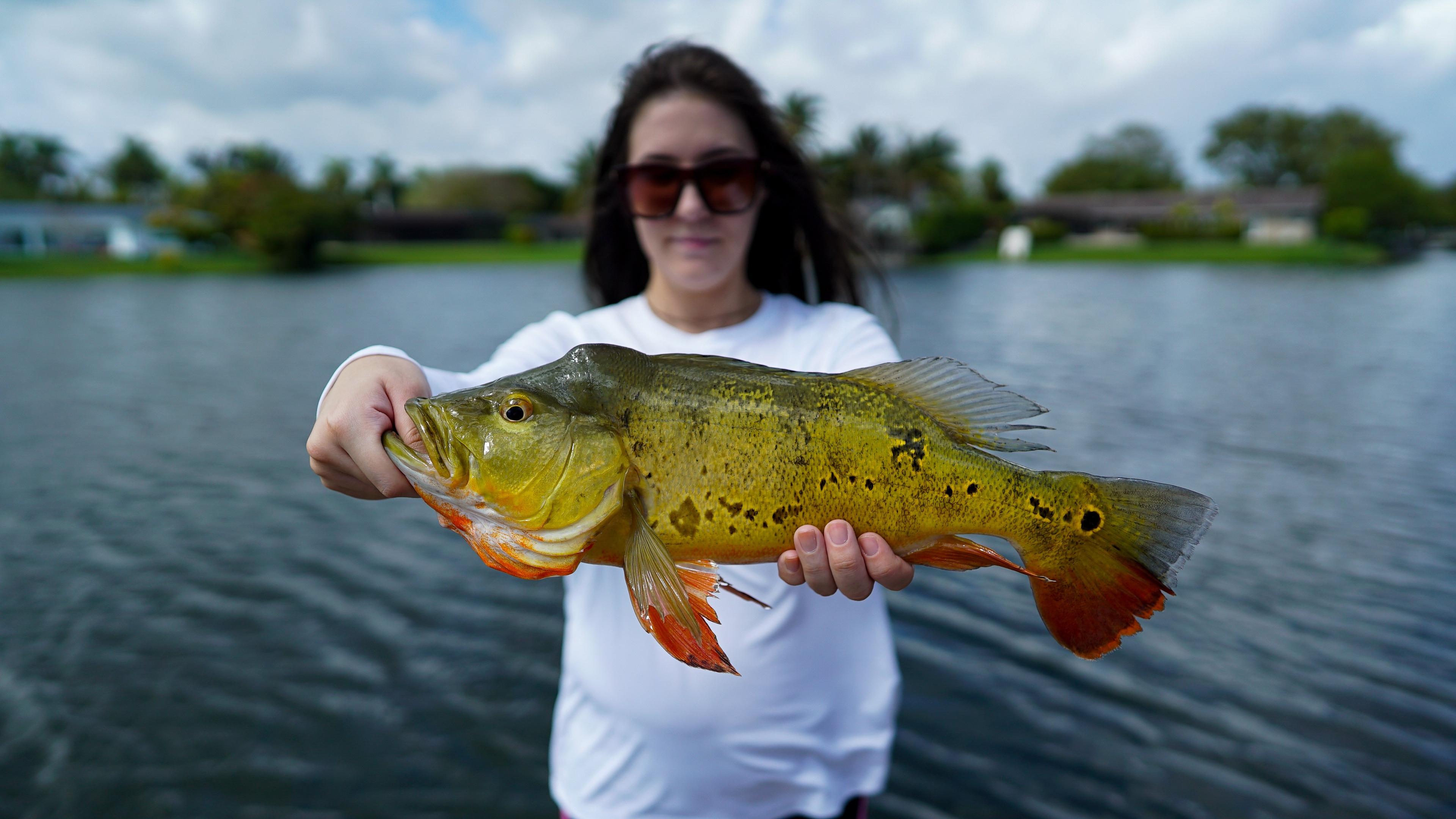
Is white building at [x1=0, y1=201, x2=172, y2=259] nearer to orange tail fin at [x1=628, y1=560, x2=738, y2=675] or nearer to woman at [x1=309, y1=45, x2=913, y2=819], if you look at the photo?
woman at [x1=309, y1=45, x2=913, y2=819]

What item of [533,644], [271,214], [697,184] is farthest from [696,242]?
[271,214]

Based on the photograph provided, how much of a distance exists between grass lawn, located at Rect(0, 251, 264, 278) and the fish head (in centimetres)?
6185

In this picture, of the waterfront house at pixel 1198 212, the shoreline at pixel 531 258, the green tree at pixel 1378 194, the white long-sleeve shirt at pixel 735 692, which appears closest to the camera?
the white long-sleeve shirt at pixel 735 692

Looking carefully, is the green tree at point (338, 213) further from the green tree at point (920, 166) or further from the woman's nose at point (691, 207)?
the woman's nose at point (691, 207)

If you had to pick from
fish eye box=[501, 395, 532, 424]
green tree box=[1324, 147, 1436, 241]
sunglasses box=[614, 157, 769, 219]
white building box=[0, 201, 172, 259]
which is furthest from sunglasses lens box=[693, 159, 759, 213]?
green tree box=[1324, 147, 1436, 241]

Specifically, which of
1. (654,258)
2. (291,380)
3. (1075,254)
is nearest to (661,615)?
(654,258)

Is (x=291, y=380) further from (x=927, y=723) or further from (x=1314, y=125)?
(x=1314, y=125)

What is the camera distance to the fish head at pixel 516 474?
187cm

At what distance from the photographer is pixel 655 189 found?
116 inches

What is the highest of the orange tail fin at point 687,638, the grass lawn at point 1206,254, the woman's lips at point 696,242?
the grass lawn at point 1206,254

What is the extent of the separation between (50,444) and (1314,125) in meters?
118

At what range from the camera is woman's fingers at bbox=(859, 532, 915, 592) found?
1970mm

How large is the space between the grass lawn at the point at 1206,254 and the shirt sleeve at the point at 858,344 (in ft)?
201

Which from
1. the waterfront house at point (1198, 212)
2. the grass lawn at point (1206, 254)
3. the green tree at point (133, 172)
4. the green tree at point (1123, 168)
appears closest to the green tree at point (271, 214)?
the green tree at point (133, 172)
